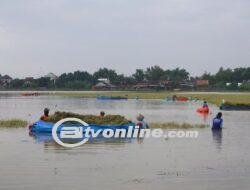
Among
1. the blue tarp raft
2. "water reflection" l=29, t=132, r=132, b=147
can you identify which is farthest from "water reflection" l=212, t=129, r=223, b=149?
the blue tarp raft

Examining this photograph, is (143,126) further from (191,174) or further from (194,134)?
(191,174)

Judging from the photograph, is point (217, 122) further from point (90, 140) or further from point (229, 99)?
point (229, 99)

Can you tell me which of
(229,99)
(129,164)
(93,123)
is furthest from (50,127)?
(229,99)

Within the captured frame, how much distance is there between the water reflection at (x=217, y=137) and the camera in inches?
1155

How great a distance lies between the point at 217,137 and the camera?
33.1 m

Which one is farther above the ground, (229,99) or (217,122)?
(217,122)

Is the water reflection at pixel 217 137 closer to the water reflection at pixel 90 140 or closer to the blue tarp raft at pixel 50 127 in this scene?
the water reflection at pixel 90 140

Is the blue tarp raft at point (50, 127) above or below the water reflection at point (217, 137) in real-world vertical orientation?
above

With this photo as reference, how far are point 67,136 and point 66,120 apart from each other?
1.67m

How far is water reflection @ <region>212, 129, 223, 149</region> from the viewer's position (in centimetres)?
2934

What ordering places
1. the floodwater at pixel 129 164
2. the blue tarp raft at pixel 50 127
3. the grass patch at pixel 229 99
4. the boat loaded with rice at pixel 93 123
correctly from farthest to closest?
the grass patch at pixel 229 99 → the boat loaded with rice at pixel 93 123 → the blue tarp raft at pixel 50 127 → the floodwater at pixel 129 164

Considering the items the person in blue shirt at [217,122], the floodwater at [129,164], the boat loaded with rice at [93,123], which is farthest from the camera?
the person in blue shirt at [217,122]

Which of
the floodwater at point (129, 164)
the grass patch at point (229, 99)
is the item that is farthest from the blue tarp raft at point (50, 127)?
the grass patch at point (229, 99)

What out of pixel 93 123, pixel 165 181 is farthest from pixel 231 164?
pixel 93 123
